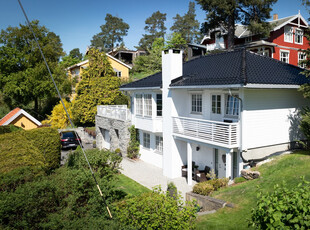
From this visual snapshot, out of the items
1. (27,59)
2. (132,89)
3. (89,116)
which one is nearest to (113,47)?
(27,59)

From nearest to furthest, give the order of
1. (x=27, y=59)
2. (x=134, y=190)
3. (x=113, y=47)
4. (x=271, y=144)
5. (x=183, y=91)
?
(x=271, y=144), (x=134, y=190), (x=183, y=91), (x=27, y=59), (x=113, y=47)

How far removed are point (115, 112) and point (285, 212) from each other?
2069 cm

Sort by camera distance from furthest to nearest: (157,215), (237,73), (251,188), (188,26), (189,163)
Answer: (188,26)
(189,163)
(237,73)
(251,188)
(157,215)

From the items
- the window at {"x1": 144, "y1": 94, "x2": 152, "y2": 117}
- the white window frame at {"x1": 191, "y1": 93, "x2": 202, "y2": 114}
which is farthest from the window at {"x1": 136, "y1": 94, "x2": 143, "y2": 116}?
the white window frame at {"x1": 191, "y1": 93, "x2": 202, "y2": 114}

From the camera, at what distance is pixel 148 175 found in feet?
59.7

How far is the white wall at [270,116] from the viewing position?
43.3 ft

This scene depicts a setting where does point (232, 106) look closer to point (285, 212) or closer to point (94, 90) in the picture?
point (285, 212)

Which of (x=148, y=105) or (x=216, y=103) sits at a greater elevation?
(x=216, y=103)

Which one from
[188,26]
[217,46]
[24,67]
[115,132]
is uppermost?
[188,26]

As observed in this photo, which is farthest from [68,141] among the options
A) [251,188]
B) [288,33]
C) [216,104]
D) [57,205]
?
[288,33]

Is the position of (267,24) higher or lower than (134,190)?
higher

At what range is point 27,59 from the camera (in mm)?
38344

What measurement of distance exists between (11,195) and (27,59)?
35.4 m

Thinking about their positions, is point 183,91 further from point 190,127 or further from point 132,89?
point 132,89
